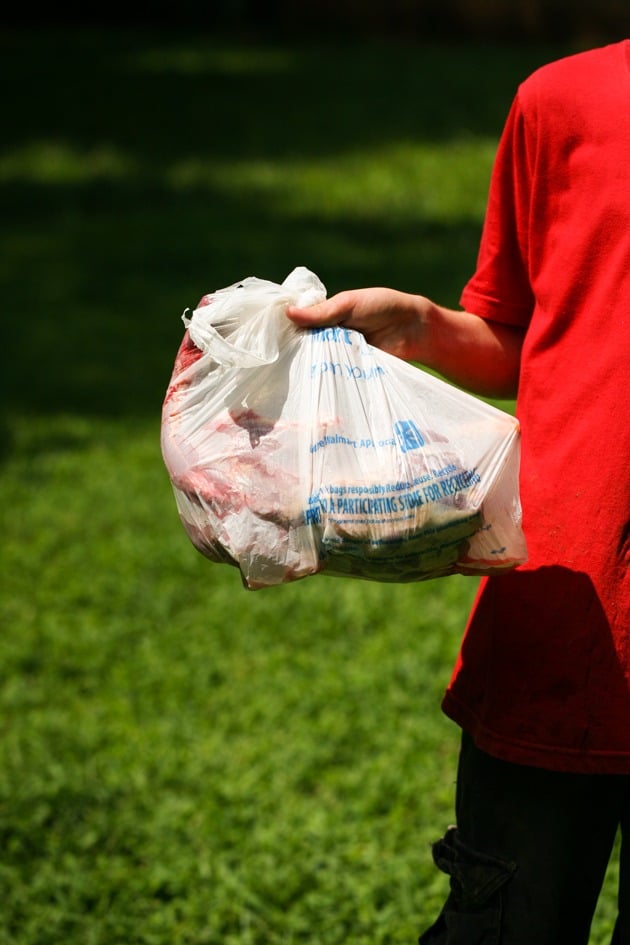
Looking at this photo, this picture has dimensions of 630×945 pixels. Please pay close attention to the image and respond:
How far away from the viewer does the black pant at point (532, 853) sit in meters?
1.57

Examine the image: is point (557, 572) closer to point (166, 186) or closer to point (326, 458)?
point (326, 458)

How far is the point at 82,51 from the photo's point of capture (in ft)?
53.4

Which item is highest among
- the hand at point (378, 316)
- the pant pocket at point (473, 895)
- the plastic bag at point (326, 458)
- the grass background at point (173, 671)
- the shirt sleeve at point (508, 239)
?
the shirt sleeve at point (508, 239)

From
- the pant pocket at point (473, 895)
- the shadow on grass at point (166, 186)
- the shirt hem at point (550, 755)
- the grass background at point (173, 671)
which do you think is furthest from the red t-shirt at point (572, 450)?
the shadow on grass at point (166, 186)

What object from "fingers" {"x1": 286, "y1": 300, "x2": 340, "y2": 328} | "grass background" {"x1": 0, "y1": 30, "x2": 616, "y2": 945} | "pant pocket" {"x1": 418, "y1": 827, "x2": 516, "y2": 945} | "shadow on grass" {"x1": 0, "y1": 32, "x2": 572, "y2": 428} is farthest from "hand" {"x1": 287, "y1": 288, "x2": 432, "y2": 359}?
"shadow on grass" {"x1": 0, "y1": 32, "x2": 572, "y2": 428}

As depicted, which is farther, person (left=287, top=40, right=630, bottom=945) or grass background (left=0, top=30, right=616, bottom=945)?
grass background (left=0, top=30, right=616, bottom=945)

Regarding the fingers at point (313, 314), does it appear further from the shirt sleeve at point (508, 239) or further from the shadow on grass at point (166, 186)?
the shadow on grass at point (166, 186)

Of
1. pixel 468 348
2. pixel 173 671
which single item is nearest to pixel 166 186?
pixel 173 671

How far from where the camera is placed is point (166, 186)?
1099cm

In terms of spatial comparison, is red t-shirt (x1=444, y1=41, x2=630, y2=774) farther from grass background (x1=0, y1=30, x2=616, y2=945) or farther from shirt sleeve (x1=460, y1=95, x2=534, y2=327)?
grass background (x1=0, y1=30, x2=616, y2=945)

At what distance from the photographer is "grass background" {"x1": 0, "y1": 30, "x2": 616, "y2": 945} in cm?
291

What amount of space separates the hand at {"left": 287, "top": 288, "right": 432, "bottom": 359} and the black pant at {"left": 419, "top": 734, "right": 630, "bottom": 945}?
0.58 meters

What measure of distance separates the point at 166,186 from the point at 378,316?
9.72 meters

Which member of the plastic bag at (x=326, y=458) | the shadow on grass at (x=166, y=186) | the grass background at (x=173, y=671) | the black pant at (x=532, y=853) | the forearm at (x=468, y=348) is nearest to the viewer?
the plastic bag at (x=326, y=458)
